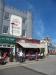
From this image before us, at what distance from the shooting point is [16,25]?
40.6 meters

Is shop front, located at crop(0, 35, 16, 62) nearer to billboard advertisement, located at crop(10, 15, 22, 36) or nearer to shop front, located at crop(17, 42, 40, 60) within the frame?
shop front, located at crop(17, 42, 40, 60)

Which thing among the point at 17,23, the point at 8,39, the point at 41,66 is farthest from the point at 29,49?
the point at 41,66

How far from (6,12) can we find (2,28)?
3374 mm

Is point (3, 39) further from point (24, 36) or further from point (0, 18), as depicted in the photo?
point (24, 36)

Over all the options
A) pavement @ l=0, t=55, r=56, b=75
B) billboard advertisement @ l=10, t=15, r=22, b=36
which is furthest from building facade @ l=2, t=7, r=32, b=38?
pavement @ l=0, t=55, r=56, b=75

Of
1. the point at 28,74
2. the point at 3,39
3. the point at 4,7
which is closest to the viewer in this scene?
the point at 28,74

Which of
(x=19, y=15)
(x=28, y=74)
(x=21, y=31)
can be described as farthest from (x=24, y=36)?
(x=28, y=74)

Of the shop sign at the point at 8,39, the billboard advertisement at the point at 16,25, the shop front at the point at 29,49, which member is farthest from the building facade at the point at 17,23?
the shop front at the point at 29,49

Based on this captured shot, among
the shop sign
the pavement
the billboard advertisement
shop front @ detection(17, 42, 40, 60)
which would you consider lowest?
the pavement

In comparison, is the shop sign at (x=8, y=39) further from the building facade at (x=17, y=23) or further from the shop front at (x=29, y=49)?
A: the building facade at (x=17, y=23)

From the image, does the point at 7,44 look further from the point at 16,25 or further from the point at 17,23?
the point at 17,23

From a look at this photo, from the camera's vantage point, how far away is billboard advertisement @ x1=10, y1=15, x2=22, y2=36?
1562 inches

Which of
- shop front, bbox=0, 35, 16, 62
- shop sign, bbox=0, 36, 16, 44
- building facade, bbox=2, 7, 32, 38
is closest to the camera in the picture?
shop sign, bbox=0, 36, 16, 44

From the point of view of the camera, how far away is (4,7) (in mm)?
38688
